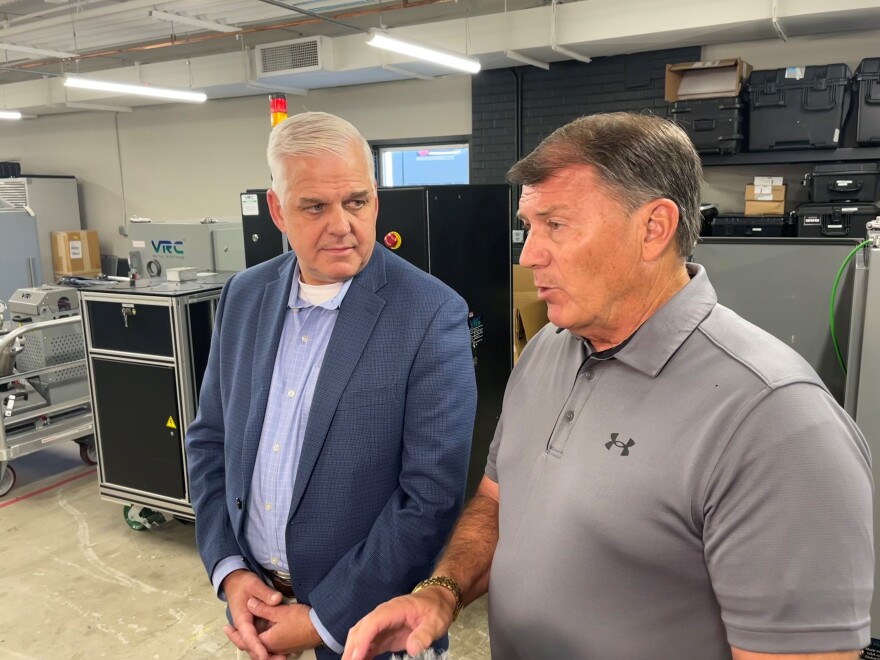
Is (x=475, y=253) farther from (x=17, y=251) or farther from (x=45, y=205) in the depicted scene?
(x=45, y=205)

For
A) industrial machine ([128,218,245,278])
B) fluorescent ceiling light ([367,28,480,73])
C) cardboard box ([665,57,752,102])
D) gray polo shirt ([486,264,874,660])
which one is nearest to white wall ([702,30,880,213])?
cardboard box ([665,57,752,102])

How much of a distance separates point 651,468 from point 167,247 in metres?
3.68

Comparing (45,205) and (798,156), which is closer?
(798,156)

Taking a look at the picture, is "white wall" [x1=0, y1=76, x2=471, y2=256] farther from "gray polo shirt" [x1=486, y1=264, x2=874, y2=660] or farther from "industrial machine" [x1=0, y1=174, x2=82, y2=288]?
"gray polo shirt" [x1=486, y1=264, x2=874, y2=660]

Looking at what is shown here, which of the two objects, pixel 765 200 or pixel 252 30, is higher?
pixel 252 30

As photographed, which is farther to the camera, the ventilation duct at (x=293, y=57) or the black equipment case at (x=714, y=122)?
the ventilation duct at (x=293, y=57)

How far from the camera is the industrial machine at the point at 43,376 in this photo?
3.95 meters

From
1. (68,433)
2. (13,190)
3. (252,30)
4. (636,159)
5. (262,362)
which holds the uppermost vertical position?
(252,30)

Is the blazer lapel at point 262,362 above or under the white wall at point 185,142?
under

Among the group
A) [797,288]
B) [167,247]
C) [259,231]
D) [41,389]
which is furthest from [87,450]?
[797,288]

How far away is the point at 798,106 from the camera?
4.62m

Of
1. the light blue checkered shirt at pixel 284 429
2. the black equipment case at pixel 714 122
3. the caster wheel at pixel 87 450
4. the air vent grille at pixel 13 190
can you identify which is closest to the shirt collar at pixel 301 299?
the light blue checkered shirt at pixel 284 429

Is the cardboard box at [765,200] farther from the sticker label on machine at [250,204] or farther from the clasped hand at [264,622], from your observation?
the clasped hand at [264,622]

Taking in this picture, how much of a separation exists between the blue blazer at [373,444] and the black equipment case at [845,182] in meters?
4.21
